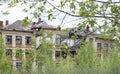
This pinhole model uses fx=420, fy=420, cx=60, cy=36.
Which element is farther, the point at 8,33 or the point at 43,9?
the point at 8,33

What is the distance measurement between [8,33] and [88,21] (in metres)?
50.6

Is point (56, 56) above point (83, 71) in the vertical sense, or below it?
below

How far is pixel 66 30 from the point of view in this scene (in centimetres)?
607

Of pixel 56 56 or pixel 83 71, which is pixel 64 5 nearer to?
pixel 83 71

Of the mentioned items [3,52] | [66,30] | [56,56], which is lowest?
[56,56]

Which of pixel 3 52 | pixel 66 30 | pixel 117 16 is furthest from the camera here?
pixel 3 52

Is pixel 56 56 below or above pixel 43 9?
below

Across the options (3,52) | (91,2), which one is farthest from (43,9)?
(3,52)

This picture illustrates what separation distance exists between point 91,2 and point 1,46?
49.0ft

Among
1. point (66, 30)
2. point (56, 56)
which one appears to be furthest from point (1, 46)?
point (56, 56)

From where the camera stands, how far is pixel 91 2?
5.35 meters

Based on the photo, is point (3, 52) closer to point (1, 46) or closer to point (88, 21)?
point (1, 46)

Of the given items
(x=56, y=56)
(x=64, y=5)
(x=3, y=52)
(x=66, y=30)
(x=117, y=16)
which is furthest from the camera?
(x=56, y=56)

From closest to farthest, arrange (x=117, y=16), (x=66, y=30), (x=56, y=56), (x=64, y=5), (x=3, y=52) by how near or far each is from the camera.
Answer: (x=117, y=16) → (x=64, y=5) → (x=66, y=30) → (x=3, y=52) → (x=56, y=56)
